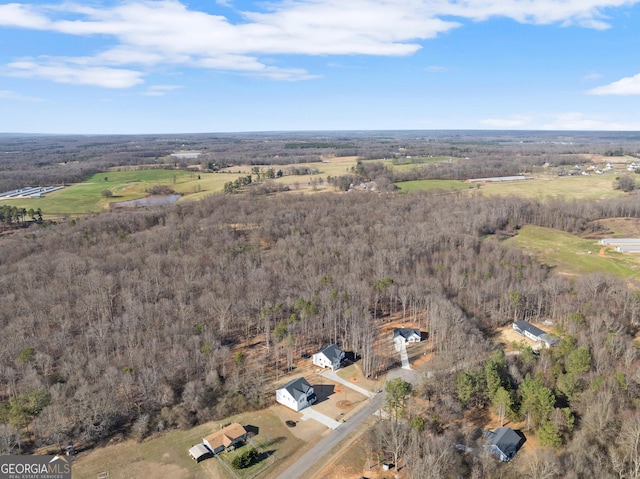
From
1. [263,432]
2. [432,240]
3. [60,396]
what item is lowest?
[263,432]

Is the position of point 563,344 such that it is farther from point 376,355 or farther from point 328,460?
point 328,460

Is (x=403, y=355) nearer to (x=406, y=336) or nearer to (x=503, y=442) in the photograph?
(x=406, y=336)

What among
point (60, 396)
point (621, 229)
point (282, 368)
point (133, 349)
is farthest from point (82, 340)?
point (621, 229)

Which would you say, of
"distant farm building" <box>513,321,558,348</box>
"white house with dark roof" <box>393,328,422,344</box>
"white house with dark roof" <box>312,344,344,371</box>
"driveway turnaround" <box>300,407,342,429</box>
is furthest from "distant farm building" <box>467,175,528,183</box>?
"driveway turnaround" <box>300,407,342,429</box>

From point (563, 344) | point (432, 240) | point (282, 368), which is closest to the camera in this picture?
point (563, 344)

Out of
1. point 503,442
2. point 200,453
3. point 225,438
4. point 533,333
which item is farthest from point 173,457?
point 533,333

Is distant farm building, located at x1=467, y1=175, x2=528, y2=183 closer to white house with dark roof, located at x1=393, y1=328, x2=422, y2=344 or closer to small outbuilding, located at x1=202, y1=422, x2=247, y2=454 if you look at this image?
white house with dark roof, located at x1=393, y1=328, x2=422, y2=344
